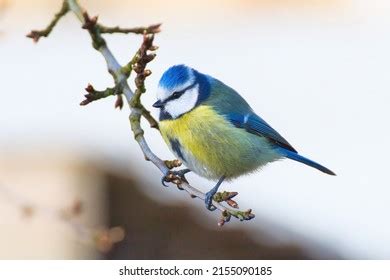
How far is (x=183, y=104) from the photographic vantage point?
155cm

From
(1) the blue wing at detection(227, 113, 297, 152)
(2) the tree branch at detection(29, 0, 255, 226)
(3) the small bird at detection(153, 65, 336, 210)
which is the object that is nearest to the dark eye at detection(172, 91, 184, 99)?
(3) the small bird at detection(153, 65, 336, 210)

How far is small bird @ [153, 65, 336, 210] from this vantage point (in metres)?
1.51

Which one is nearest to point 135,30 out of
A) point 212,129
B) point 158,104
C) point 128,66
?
point 128,66

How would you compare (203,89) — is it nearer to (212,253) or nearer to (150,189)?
(212,253)

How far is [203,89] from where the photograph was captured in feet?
5.26

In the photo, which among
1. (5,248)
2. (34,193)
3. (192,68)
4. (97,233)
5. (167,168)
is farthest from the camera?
(34,193)

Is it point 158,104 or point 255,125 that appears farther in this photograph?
point 255,125

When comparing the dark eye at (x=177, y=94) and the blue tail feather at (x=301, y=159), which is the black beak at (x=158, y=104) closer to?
the dark eye at (x=177, y=94)

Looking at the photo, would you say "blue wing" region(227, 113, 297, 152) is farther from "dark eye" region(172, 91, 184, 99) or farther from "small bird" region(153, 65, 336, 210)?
"dark eye" region(172, 91, 184, 99)

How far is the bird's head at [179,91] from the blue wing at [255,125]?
9 cm

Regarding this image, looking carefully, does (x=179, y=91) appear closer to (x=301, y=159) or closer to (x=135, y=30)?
(x=301, y=159)

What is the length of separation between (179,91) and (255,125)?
0.20 meters
